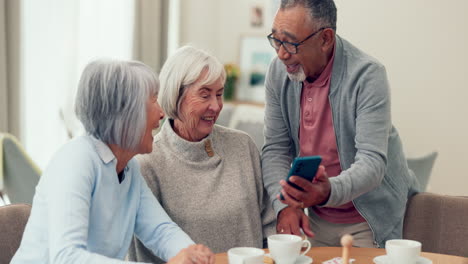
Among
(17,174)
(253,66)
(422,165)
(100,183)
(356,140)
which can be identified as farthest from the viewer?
(253,66)

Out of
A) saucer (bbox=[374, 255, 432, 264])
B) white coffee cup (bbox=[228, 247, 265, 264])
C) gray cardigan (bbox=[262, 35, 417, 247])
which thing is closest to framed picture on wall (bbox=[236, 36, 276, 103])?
gray cardigan (bbox=[262, 35, 417, 247])

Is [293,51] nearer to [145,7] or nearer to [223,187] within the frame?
[223,187]

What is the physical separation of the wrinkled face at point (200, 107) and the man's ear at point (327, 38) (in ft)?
1.16

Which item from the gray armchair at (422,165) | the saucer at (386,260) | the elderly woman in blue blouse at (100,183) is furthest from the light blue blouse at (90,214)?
the gray armchair at (422,165)

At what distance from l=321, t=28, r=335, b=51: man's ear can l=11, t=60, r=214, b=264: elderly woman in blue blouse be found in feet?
2.05

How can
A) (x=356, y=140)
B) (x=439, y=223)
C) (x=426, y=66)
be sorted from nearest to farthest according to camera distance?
(x=356, y=140) → (x=439, y=223) → (x=426, y=66)

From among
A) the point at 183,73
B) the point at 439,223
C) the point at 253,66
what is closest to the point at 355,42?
the point at 253,66

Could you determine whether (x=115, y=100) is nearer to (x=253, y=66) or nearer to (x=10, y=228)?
(x=10, y=228)

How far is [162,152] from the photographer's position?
2084 millimetres

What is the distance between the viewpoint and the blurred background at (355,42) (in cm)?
433

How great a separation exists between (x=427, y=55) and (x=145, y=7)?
2212 millimetres

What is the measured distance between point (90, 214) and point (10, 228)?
34 centimetres

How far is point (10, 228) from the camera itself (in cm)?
184

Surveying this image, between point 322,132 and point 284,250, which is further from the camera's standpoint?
point 322,132
